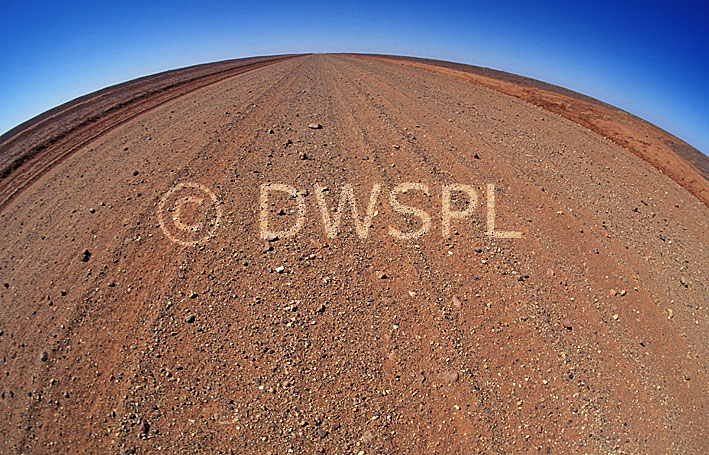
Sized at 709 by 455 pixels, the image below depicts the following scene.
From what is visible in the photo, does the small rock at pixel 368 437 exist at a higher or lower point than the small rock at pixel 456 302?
lower

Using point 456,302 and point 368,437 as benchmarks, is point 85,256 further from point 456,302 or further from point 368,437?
point 456,302

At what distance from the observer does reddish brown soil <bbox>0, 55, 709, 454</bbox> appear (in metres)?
3.35

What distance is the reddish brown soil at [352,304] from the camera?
11.0ft

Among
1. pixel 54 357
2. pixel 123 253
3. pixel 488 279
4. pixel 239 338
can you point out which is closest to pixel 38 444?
pixel 54 357

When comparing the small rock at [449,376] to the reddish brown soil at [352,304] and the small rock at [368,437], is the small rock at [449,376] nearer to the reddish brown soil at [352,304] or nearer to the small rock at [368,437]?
the reddish brown soil at [352,304]

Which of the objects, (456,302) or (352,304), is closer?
(352,304)

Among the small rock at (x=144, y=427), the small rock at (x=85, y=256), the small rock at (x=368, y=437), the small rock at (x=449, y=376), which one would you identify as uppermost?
the small rock at (x=85, y=256)

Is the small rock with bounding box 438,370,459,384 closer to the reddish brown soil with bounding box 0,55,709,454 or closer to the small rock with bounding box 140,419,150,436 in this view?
the reddish brown soil with bounding box 0,55,709,454

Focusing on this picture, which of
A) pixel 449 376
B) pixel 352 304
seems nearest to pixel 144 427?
pixel 352 304

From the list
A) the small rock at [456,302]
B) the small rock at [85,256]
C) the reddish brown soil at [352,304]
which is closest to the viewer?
the reddish brown soil at [352,304]

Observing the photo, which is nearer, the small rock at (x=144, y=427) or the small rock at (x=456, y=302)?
the small rock at (x=144, y=427)

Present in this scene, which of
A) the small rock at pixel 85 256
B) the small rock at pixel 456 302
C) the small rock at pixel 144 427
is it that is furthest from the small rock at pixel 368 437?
the small rock at pixel 85 256

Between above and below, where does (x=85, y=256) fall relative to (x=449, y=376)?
above

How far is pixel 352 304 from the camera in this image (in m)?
4.23
